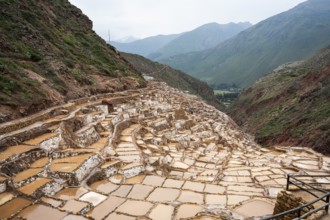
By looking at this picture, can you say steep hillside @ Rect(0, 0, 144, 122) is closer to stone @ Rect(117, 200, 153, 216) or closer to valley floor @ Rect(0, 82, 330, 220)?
valley floor @ Rect(0, 82, 330, 220)

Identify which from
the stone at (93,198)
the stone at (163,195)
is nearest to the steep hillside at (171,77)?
the stone at (163,195)

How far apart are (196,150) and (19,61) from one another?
11.1m

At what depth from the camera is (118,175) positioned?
8008 mm

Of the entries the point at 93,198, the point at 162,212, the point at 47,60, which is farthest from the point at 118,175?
the point at 47,60

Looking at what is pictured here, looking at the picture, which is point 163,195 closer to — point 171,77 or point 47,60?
point 47,60

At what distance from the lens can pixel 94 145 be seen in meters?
9.90

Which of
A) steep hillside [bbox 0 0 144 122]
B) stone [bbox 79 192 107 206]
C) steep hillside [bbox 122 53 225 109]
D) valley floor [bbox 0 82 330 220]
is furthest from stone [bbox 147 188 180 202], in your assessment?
steep hillside [bbox 122 53 225 109]

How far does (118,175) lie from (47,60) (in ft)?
44.5

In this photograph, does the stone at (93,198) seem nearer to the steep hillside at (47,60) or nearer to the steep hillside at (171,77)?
the steep hillside at (47,60)

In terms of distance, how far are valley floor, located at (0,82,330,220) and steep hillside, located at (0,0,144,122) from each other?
2.02m

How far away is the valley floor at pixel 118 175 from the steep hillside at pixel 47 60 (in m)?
2.02

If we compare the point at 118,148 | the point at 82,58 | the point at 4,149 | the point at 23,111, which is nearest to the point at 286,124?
the point at 82,58

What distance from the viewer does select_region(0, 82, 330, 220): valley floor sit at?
6.16 m

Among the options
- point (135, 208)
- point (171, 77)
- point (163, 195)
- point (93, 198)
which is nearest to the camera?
point (135, 208)
